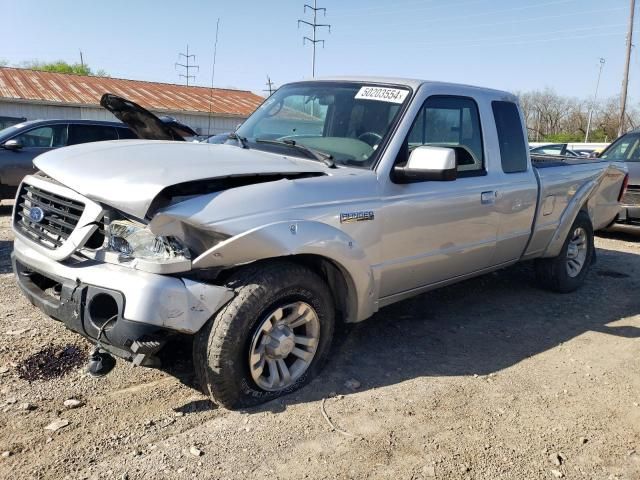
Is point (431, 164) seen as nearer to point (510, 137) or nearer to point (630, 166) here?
point (510, 137)

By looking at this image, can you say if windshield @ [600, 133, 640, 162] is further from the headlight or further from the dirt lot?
the headlight

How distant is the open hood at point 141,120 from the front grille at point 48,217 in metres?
1.27

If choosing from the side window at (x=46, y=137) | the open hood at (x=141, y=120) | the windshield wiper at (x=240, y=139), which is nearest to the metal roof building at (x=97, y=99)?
the side window at (x=46, y=137)

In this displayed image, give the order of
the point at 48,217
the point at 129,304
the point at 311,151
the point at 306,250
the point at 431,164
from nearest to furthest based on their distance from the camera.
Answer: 1. the point at 129,304
2. the point at 306,250
3. the point at 48,217
4. the point at 431,164
5. the point at 311,151

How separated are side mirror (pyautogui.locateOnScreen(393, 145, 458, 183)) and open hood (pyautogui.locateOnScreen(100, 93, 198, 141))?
2.32m

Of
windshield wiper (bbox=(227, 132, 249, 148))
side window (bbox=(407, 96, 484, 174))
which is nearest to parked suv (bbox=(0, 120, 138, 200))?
windshield wiper (bbox=(227, 132, 249, 148))

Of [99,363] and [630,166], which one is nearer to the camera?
[99,363]

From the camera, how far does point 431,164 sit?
3.48 metres

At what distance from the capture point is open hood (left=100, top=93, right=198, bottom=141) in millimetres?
4695

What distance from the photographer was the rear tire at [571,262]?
580cm

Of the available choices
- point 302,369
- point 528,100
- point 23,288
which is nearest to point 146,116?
point 23,288

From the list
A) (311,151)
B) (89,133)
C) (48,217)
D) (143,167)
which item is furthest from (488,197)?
(89,133)

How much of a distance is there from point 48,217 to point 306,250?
1.52 meters

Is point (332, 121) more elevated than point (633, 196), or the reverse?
point (332, 121)
